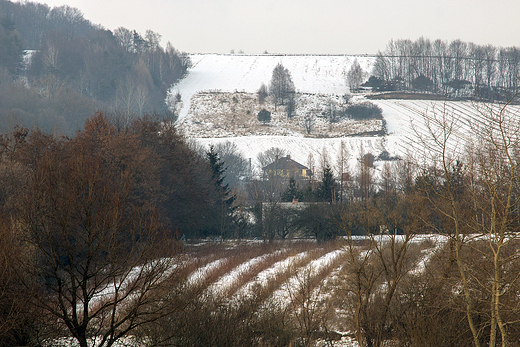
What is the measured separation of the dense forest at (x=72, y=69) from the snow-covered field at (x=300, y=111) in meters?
8.25

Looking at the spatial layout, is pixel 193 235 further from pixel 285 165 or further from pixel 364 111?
pixel 364 111

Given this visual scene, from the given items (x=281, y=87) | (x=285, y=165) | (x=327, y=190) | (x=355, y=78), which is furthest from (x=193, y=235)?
(x=355, y=78)

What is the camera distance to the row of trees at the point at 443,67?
99.1 metres

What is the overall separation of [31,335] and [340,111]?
84.0m

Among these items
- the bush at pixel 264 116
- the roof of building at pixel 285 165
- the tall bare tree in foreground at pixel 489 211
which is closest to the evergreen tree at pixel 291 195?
the roof of building at pixel 285 165

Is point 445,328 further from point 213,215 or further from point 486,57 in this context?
point 486,57

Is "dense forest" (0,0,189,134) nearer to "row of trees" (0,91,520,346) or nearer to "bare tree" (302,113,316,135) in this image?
"row of trees" (0,91,520,346)

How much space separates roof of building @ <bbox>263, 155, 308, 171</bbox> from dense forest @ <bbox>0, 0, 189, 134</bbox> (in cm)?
1884

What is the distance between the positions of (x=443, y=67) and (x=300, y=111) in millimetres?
42618

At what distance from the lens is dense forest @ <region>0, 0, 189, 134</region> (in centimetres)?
6512

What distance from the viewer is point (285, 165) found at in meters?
63.7

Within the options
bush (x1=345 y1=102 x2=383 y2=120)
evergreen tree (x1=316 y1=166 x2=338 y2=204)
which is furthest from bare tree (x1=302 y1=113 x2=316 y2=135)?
evergreen tree (x1=316 y1=166 x2=338 y2=204)

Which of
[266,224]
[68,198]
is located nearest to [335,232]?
[266,224]

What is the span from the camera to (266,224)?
34.5 metres
